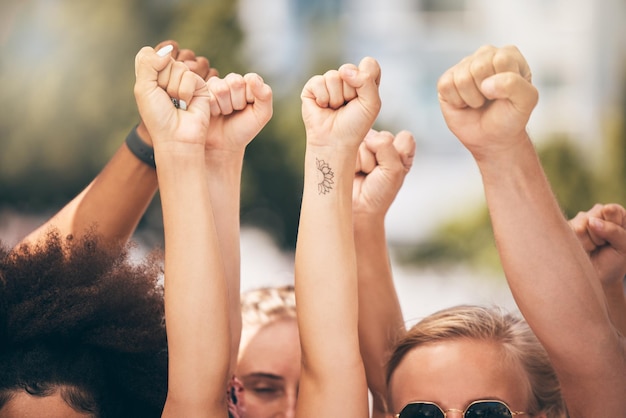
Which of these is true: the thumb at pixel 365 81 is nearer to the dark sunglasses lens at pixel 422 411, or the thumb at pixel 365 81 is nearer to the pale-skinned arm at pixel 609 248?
the dark sunglasses lens at pixel 422 411

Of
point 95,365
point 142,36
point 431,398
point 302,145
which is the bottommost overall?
point 431,398

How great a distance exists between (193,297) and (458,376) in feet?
1.71

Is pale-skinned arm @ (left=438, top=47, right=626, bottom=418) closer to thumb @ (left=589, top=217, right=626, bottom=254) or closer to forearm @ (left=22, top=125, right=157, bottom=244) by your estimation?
thumb @ (left=589, top=217, right=626, bottom=254)

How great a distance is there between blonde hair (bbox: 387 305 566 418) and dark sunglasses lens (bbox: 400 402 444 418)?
179 millimetres

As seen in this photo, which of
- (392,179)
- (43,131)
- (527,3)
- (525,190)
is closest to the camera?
(525,190)

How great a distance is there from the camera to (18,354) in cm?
153

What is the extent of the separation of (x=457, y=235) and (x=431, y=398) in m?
13.9

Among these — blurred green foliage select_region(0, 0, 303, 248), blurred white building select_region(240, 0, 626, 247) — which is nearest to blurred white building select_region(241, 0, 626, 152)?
blurred white building select_region(240, 0, 626, 247)

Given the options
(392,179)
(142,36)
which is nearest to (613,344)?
(392,179)

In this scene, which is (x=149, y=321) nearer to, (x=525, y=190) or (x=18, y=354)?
(x=18, y=354)

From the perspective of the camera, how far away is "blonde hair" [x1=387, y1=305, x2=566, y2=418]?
1655 mm

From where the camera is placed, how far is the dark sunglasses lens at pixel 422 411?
58.4 inches

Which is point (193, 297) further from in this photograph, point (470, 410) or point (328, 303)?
point (470, 410)

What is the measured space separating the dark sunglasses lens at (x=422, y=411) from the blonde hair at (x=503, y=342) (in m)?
0.18
